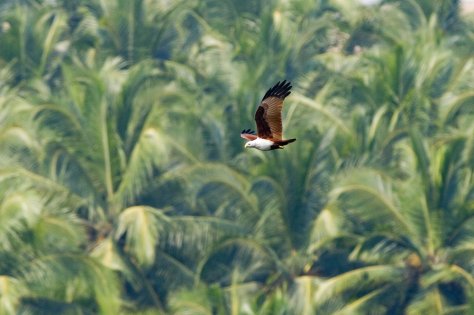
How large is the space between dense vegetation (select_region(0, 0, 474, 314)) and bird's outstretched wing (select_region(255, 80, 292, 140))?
6901 millimetres

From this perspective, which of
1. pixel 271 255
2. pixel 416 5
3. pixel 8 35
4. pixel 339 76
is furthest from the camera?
pixel 416 5

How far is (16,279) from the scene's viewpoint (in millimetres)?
22234

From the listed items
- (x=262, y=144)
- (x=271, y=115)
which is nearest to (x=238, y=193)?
(x=271, y=115)

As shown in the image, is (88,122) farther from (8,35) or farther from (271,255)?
(8,35)

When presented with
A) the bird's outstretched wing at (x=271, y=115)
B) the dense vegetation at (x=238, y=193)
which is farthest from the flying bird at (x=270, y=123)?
the dense vegetation at (x=238, y=193)

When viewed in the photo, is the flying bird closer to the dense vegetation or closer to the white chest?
the white chest

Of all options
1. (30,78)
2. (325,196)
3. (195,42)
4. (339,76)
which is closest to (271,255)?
(325,196)

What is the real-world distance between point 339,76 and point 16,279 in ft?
34.4

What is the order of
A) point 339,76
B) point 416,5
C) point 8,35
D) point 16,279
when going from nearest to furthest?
point 16,279 < point 339,76 < point 8,35 < point 416,5

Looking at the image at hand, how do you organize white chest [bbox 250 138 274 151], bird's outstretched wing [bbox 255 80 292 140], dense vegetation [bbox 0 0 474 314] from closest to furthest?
white chest [bbox 250 138 274 151]
bird's outstretched wing [bbox 255 80 292 140]
dense vegetation [bbox 0 0 474 314]

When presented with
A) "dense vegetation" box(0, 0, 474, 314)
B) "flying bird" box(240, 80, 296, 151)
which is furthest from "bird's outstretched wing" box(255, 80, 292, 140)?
"dense vegetation" box(0, 0, 474, 314)

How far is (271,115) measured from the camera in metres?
12.9

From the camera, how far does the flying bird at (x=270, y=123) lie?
12.6 metres

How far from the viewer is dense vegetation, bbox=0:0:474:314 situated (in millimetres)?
22562
